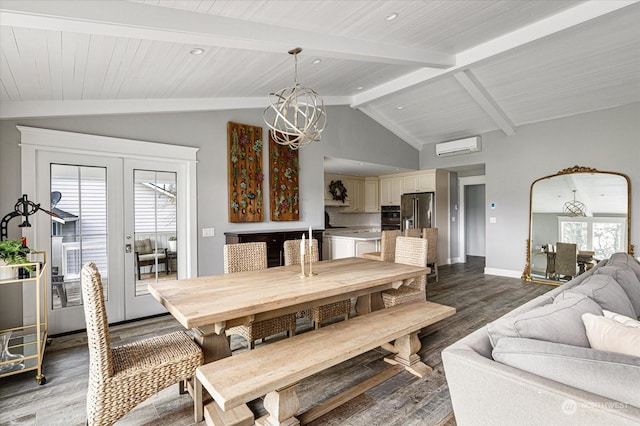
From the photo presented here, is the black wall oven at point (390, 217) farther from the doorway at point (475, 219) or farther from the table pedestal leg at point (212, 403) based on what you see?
the table pedestal leg at point (212, 403)

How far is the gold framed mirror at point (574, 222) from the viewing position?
4977 millimetres

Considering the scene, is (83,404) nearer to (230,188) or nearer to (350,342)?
(350,342)

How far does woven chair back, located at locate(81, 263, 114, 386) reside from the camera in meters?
1.64

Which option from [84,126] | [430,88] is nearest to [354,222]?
→ [430,88]

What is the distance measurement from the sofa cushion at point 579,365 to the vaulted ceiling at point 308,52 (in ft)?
8.54

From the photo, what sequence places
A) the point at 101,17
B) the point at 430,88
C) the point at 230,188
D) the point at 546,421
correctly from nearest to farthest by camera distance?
the point at 546,421, the point at 101,17, the point at 230,188, the point at 430,88

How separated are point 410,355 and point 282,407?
4.01 feet

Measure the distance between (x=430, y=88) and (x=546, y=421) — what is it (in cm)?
512

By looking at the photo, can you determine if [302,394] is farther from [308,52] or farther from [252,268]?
[308,52]

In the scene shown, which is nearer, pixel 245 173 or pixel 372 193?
pixel 245 173

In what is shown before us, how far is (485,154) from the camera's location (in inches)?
253

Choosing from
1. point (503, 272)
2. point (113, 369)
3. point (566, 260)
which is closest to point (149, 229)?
point (113, 369)

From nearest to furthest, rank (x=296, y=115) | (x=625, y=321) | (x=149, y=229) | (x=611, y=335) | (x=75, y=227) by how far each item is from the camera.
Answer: (x=611, y=335) → (x=625, y=321) → (x=296, y=115) → (x=75, y=227) → (x=149, y=229)

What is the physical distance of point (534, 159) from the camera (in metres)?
5.80
